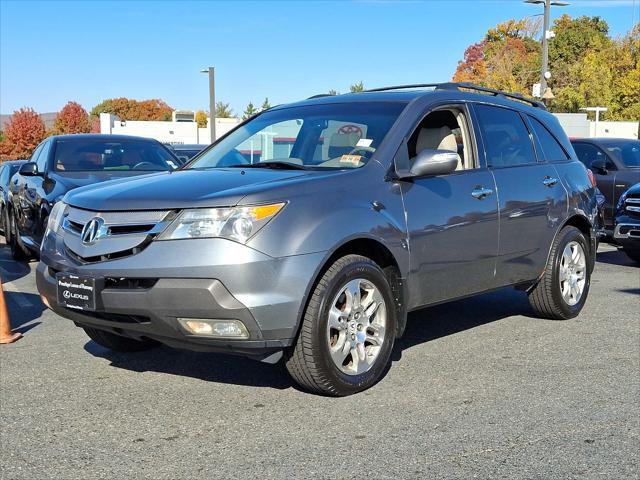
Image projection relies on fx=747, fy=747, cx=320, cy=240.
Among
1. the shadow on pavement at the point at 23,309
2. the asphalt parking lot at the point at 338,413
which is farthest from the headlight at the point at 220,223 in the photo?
the shadow on pavement at the point at 23,309

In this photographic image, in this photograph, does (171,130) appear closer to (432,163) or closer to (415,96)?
(415,96)

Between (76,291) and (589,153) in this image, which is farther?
(589,153)

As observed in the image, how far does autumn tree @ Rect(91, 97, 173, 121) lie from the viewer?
118062 millimetres

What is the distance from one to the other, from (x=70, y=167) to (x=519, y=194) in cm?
563

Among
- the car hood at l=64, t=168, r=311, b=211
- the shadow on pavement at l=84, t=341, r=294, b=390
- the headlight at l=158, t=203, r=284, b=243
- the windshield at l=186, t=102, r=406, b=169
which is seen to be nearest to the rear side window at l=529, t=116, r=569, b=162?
the windshield at l=186, t=102, r=406, b=169

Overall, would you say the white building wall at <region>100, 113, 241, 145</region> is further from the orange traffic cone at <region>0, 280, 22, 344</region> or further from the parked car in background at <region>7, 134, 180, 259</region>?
the orange traffic cone at <region>0, 280, 22, 344</region>

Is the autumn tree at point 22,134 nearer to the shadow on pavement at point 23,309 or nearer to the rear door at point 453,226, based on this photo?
the shadow on pavement at point 23,309

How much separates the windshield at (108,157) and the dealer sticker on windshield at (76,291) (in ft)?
16.0

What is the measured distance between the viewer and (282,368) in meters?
4.99

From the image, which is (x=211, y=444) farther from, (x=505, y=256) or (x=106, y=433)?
(x=505, y=256)

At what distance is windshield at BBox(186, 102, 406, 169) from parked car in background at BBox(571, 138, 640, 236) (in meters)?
7.19

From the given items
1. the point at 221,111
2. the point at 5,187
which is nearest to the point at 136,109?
the point at 221,111

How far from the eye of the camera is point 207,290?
3811 millimetres

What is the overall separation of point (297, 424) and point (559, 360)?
7.16 ft
